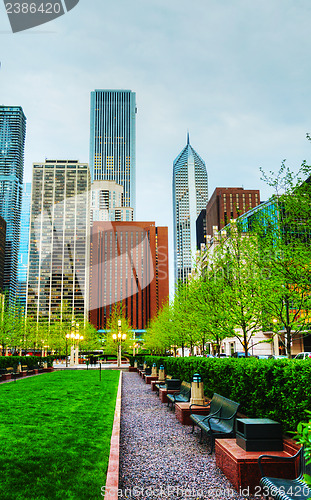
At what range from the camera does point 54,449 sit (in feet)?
24.1

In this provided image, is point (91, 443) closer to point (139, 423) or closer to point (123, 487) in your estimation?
point (123, 487)

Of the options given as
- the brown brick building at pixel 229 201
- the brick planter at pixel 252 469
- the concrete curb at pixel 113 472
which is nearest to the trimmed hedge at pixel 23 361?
the concrete curb at pixel 113 472

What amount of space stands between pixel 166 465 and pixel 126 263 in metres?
179

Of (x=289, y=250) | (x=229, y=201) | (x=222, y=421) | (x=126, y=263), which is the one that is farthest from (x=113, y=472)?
(x=126, y=263)

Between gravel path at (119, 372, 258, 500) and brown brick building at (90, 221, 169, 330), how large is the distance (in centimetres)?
17040

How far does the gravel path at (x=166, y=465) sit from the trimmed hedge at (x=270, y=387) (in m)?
1.34

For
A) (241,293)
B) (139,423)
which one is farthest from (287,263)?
(139,423)

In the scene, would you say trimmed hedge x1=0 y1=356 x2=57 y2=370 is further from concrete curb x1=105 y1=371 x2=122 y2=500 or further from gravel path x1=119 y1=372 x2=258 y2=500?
concrete curb x1=105 y1=371 x2=122 y2=500

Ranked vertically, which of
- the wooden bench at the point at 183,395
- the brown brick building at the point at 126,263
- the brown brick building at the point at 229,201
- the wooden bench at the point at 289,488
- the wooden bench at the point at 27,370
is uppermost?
the brown brick building at the point at 229,201

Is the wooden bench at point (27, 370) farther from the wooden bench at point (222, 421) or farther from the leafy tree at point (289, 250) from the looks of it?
the wooden bench at point (222, 421)

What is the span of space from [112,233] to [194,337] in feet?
532

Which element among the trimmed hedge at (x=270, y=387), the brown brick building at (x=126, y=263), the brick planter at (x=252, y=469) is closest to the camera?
the brick planter at (x=252, y=469)

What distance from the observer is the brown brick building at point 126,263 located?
7190 inches

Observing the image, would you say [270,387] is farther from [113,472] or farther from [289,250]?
[289,250]
